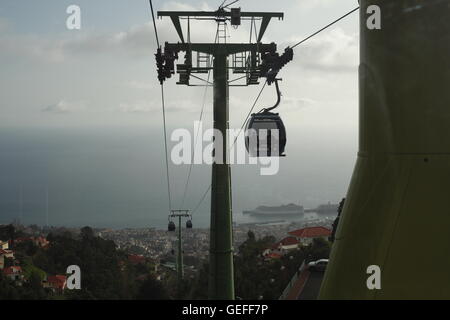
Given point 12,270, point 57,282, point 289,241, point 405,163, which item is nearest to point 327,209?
point 289,241

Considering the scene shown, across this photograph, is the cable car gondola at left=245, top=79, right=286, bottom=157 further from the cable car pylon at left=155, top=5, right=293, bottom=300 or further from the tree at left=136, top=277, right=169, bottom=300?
the tree at left=136, top=277, right=169, bottom=300

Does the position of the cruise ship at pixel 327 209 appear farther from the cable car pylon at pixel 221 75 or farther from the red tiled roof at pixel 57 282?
the cable car pylon at pixel 221 75

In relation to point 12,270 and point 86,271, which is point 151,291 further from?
point 12,270

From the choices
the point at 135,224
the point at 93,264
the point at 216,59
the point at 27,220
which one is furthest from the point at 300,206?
the point at 216,59

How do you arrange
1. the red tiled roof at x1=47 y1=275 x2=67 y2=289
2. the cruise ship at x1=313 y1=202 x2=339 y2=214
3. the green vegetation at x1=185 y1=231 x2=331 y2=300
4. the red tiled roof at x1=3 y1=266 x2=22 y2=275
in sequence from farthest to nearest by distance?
the cruise ship at x1=313 y1=202 x2=339 y2=214 → the red tiled roof at x1=3 y1=266 x2=22 y2=275 → the red tiled roof at x1=47 y1=275 x2=67 y2=289 → the green vegetation at x1=185 y1=231 x2=331 y2=300

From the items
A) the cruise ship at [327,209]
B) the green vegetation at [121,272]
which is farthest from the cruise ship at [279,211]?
the green vegetation at [121,272]

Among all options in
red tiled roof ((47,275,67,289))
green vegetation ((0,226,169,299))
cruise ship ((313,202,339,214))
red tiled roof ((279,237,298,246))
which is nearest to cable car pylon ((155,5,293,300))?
green vegetation ((0,226,169,299))
